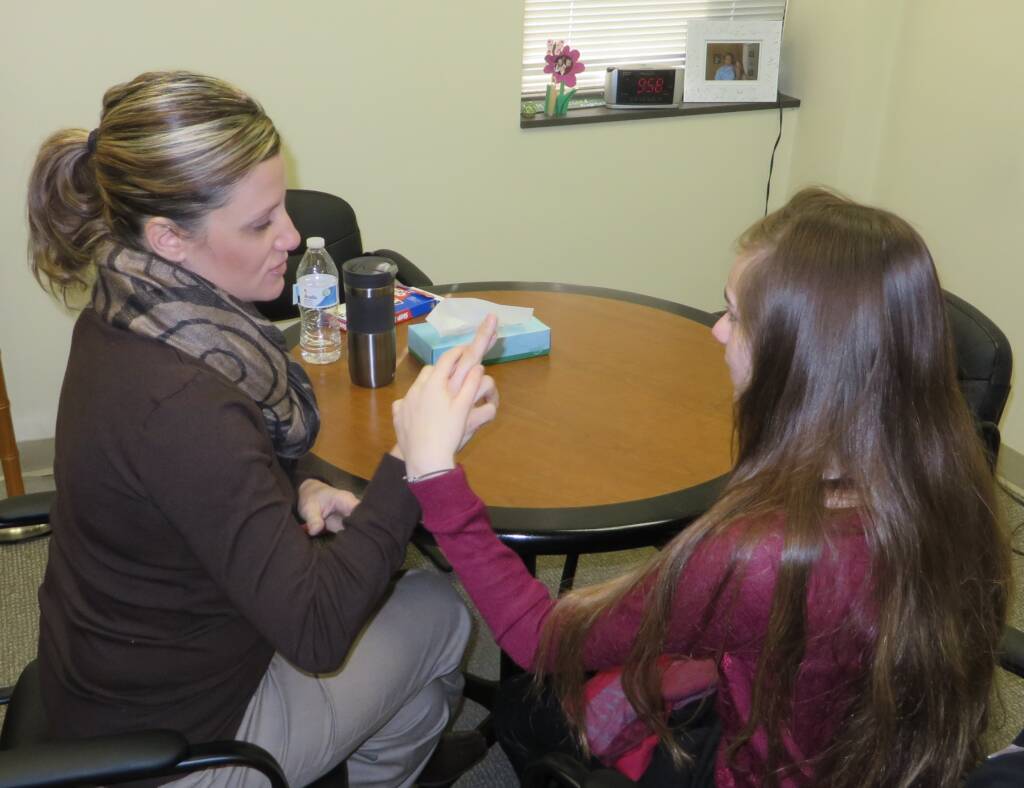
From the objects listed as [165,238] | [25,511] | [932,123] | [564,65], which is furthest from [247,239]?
[932,123]

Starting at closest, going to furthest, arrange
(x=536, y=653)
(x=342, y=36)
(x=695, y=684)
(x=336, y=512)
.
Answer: (x=536, y=653) → (x=695, y=684) → (x=336, y=512) → (x=342, y=36)

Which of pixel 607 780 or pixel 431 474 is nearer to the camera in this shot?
pixel 607 780

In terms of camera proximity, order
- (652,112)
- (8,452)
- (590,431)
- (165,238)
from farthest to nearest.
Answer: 1. (652,112)
2. (8,452)
3. (590,431)
4. (165,238)

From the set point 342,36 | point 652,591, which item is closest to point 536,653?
point 652,591

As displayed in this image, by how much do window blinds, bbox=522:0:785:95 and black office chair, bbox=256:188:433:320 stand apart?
101cm

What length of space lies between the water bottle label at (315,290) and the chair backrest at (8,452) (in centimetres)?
110

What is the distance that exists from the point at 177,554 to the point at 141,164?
0.46 meters

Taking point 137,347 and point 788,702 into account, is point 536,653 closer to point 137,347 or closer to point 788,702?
point 788,702

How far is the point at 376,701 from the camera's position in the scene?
137cm

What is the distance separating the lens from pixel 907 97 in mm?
3283

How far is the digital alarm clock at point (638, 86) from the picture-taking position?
132 inches

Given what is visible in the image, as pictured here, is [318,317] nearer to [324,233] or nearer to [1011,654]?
[324,233]

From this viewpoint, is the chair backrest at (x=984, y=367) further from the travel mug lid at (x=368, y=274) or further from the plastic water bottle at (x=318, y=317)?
the plastic water bottle at (x=318, y=317)

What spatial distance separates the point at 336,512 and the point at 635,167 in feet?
7.60
